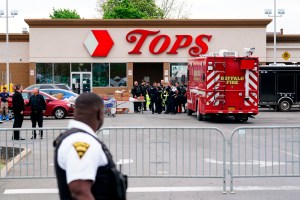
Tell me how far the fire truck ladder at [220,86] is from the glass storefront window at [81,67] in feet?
79.4

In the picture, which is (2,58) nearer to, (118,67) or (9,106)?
(118,67)

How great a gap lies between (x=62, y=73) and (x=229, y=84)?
25.2 m

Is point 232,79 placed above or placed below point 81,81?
below

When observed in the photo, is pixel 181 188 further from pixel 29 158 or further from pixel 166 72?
pixel 166 72

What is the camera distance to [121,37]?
1908 inches

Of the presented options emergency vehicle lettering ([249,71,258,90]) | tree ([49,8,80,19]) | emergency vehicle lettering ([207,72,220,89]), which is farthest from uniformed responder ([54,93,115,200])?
tree ([49,8,80,19])

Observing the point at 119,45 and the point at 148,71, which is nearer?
the point at 119,45

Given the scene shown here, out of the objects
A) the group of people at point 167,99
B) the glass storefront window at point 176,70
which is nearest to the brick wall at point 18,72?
the glass storefront window at point 176,70

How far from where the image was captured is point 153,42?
159 feet

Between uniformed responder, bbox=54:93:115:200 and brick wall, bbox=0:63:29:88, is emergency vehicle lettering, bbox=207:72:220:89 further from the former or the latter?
brick wall, bbox=0:63:29:88

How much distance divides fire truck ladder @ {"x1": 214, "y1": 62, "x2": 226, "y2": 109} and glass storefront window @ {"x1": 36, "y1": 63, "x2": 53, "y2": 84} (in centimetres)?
2484

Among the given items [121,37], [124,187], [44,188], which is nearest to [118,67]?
[121,37]

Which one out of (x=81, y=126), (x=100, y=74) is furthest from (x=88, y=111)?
(x=100, y=74)

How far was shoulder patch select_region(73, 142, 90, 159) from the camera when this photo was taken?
432cm
